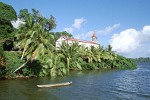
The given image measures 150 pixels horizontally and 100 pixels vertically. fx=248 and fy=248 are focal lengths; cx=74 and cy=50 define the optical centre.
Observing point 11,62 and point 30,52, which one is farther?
point 11,62

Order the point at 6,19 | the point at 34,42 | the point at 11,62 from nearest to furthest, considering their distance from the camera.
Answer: the point at 34,42
the point at 11,62
the point at 6,19

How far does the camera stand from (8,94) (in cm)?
→ 3027

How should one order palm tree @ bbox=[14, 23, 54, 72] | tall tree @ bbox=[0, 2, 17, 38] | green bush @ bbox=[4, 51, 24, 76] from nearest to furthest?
palm tree @ bbox=[14, 23, 54, 72]
green bush @ bbox=[4, 51, 24, 76]
tall tree @ bbox=[0, 2, 17, 38]

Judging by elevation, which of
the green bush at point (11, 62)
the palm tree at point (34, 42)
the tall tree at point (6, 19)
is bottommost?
the green bush at point (11, 62)

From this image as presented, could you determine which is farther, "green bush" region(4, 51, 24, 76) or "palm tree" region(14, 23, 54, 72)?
"green bush" region(4, 51, 24, 76)

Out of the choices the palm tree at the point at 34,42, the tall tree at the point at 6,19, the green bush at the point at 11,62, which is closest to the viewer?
the palm tree at the point at 34,42

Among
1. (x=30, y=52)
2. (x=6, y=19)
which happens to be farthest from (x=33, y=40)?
(x=6, y=19)

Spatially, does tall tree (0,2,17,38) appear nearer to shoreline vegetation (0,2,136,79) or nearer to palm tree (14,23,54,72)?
shoreline vegetation (0,2,136,79)

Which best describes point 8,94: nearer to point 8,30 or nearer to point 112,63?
point 8,30

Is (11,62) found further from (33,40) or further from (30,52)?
(33,40)

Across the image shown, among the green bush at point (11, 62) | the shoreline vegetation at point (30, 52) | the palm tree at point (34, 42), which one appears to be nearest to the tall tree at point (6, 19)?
the shoreline vegetation at point (30, 52)

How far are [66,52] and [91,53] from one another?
60.5 feet

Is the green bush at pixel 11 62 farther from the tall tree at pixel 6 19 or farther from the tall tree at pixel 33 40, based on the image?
the tall tree at pixel 6 19

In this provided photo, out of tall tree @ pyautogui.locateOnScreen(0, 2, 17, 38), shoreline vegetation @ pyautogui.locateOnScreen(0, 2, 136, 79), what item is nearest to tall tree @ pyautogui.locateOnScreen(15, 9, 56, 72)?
shoreline vegetation @ pyautogui.locateOnScreen(0, 2, 136, 79)
